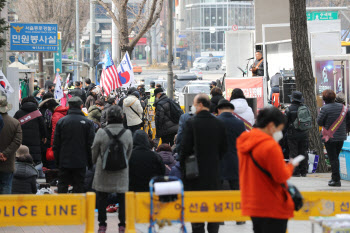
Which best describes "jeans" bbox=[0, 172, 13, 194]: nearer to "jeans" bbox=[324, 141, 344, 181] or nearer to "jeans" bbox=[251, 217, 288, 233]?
"jeans" bbox=[251, 217, 288, 233]

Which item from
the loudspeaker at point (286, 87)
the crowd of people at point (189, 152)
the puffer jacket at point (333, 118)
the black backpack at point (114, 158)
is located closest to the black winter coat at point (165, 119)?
the crowd of people at point (189, 152)

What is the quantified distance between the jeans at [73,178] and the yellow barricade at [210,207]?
2742mm

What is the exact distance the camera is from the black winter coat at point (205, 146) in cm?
845

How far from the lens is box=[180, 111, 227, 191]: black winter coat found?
8.45 metres

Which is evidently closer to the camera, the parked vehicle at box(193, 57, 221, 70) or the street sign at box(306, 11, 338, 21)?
the street sign at box(306, 11, 338, 21)

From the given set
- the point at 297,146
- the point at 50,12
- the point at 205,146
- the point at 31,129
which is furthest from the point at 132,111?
the point at 50,12

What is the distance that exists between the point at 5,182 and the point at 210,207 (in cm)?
365

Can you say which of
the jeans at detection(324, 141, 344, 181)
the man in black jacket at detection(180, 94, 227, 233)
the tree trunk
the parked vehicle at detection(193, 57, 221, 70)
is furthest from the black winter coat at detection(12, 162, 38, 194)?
the parked vehicle at detection(193, 57, 221, 70)

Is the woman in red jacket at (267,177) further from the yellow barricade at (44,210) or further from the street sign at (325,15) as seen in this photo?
the street sign at (325,15)

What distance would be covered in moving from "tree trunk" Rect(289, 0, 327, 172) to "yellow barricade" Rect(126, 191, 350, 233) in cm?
786

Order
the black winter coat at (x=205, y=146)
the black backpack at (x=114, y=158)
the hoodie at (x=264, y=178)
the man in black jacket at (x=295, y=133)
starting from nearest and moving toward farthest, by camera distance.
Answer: the hoodie at (x=264, y=178)
the black winter coat at (x=205, y=146)
the black backpack at (x=114, y=158)
the man in black jacket at (x=295, y=133)

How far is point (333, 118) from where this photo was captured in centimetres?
1338

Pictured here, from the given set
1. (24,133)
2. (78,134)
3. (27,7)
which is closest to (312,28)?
(24,133)

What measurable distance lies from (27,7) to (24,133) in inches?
1802
